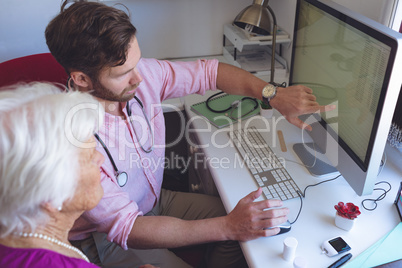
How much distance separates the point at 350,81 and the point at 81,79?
33.1 inches

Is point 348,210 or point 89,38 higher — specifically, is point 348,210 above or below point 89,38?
below

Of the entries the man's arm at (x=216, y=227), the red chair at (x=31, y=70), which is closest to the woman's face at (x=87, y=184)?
the man's arm at (x=216, y=227)

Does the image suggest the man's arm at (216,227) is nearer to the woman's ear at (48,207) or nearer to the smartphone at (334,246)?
the smartphone at (334,246)

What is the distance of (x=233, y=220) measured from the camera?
1031 mm

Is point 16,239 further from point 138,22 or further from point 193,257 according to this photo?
point 138,22

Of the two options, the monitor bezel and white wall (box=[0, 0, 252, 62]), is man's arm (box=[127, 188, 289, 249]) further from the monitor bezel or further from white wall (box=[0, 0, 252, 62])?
white wall (box=[0, 0, 252, 62])

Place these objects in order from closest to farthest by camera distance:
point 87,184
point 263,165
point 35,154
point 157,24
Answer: point 35,154 < point 87,184 < point 263,165 < point 157,24

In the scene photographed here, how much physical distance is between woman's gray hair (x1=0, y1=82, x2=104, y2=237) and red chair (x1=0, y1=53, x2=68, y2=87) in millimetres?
601

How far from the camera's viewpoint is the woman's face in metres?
0.82

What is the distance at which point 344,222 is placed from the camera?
3.26 feet

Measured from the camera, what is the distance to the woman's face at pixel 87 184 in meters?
0.82

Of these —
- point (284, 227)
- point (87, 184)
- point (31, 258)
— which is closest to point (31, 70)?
point (87, 184)

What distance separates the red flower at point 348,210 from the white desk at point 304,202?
5cm

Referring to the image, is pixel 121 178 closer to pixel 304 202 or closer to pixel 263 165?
pixel 263 165
